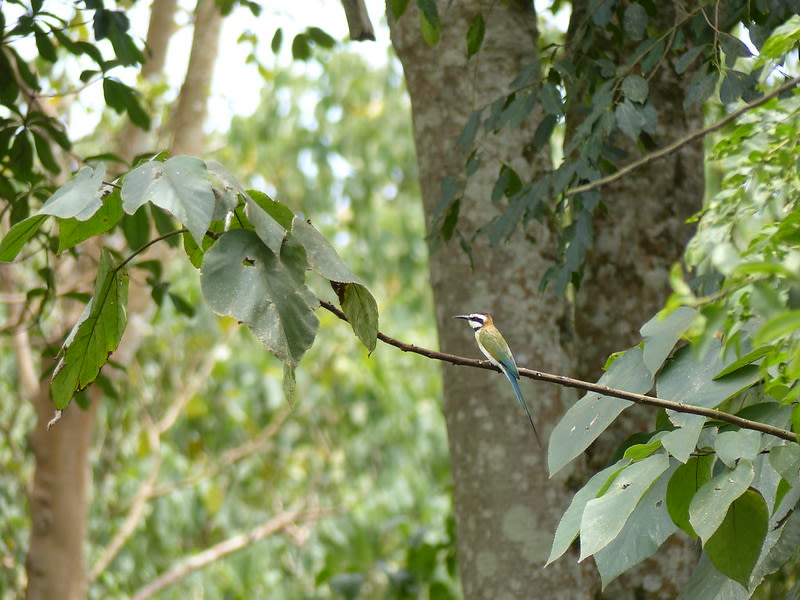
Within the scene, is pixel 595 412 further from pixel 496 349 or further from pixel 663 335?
pixel 496 349

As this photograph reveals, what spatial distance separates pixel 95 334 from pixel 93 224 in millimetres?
152

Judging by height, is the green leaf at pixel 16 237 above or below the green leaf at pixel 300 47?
above

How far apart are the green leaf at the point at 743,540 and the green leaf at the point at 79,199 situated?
0.89m

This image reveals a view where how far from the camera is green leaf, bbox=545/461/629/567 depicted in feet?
4.40

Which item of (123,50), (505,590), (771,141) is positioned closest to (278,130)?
(123,50)

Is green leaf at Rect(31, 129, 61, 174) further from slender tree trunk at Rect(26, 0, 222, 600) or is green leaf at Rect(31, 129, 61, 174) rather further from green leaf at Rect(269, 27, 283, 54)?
slender tree trunk at Rect(26, 0, 222, 600)

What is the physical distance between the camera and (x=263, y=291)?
120 centimetres

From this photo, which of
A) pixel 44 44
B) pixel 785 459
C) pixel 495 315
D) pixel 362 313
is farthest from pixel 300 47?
pixel 785 459

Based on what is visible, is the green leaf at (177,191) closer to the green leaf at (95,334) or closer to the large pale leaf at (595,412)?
the green leaf at (95,334)

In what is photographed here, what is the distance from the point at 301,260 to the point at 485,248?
1.77m

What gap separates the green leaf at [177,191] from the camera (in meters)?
1.14

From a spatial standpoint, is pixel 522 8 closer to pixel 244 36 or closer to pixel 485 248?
pixel 485 248

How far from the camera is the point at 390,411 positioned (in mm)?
8180

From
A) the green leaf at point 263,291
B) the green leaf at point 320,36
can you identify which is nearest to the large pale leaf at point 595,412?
the green leaf at point 263,291
